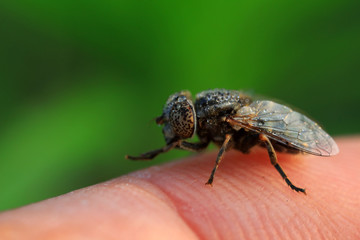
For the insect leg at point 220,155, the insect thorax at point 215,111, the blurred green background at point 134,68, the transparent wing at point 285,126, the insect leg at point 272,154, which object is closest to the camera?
the insect leg at point 220,155

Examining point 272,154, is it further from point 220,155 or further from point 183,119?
point 183,119

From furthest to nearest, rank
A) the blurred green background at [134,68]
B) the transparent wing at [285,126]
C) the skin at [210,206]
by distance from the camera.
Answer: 1. the blurred green background at [134,68]
2. the transparent wing at [285,126]
3. the skin at [210,206]

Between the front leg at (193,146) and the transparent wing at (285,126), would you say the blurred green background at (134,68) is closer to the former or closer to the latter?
the front leg at (193,146)

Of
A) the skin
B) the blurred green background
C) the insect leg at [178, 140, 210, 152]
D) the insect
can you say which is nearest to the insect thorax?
the insect

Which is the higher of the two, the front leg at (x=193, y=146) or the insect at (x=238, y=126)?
the insect at (x=238, y=126)

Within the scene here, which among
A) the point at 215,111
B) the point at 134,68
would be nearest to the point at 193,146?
the point at 215,111

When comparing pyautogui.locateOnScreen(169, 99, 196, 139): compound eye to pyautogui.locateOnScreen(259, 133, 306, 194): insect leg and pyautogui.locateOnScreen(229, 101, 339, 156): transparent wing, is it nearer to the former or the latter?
pyautogui.locateOnScreen(229, 101, 339, 156): transparent wing

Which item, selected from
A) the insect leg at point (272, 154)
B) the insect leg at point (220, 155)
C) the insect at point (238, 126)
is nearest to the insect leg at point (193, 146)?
the insect at point (238, 126)

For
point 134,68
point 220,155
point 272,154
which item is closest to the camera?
point 220,155
